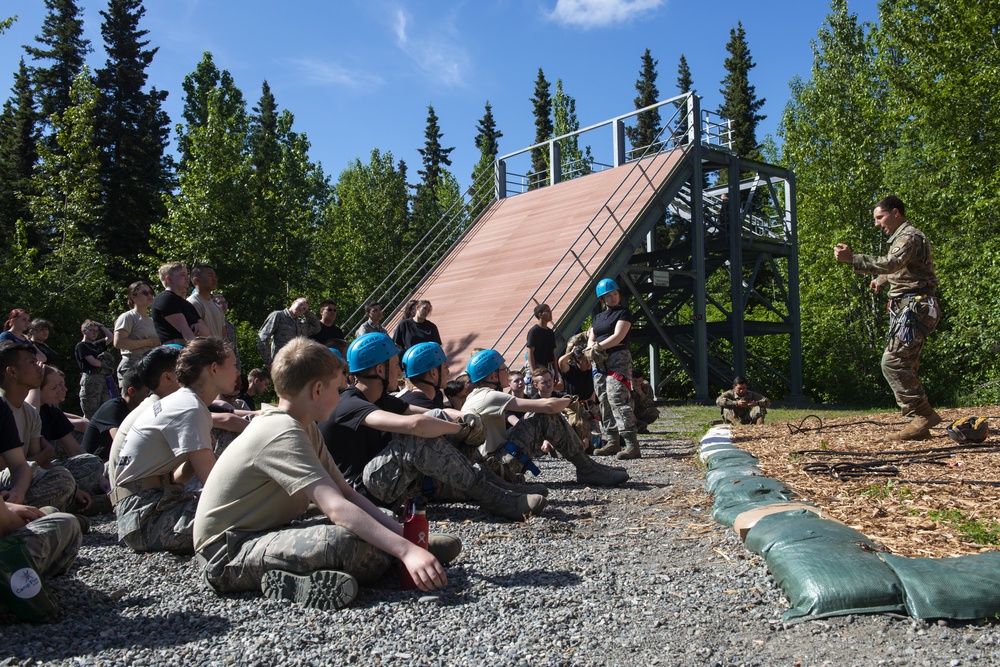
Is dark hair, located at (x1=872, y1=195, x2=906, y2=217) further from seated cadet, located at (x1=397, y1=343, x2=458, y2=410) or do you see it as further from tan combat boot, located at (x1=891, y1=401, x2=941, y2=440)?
seated cadet, located at (x1=397, y1=343, x2=458, y2=410)

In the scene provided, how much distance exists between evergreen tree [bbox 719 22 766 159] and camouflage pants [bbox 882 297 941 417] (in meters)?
43.6

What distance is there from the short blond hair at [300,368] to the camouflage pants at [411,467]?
1162 millimetres

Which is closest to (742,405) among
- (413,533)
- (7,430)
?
(413,533)

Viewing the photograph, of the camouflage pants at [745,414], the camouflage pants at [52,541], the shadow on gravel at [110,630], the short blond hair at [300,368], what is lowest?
the camouflage pants at [745,414]

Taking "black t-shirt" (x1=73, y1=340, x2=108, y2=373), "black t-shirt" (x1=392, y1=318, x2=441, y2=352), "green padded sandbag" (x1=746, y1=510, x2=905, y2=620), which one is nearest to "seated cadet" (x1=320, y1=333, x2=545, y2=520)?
"green padded sandbag" (x1=746, y1=510, x2=905, y2=620)

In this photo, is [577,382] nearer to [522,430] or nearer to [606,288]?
[606,288]

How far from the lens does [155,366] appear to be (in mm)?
4297

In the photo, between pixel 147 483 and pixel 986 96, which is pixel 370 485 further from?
pixel 986 96

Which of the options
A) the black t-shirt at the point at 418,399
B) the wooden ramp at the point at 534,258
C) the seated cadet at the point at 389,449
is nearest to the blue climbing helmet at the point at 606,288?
the black t-shirt at the point at 418,399

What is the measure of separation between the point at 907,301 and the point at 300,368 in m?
5.43

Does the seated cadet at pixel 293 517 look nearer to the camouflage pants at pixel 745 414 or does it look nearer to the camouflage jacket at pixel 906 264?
the camouflage jacket at pixel 906 264

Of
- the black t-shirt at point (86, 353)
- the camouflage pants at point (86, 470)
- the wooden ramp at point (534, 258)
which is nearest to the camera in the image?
the camouflage pants at point (86, 470)

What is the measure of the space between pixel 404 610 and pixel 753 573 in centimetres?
150

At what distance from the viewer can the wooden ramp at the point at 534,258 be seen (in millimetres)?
12891
